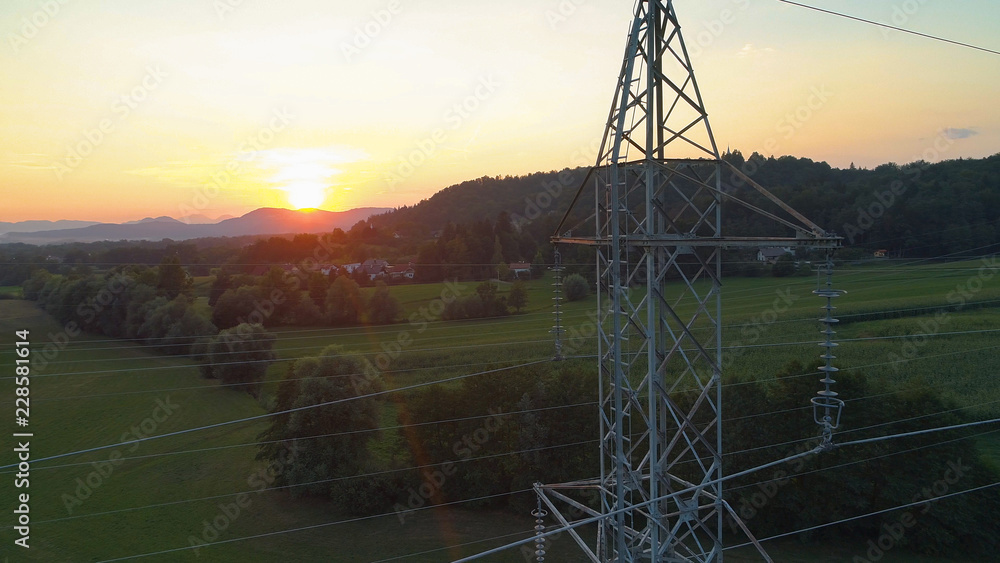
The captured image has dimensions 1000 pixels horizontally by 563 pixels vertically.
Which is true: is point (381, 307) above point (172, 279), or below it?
below

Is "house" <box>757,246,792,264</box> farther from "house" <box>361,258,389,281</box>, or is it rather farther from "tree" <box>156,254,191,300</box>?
"tree" <box>156,254,191,300</box>

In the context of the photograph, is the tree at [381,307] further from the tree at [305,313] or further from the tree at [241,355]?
the tree at [241,355]

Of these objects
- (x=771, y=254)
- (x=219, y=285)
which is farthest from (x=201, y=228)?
(x=771, y=254)

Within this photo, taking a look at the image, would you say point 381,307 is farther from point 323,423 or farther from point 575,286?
point 575,286

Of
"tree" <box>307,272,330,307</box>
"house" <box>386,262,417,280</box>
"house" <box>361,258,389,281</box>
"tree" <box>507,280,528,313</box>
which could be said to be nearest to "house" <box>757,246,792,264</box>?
"tree" <box>507,280,528,313</box>

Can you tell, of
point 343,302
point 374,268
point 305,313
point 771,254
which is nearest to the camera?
point 343,302
